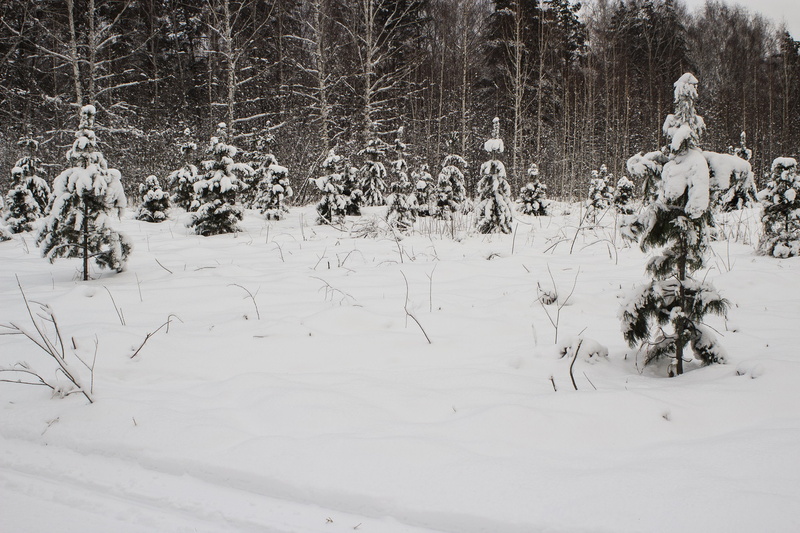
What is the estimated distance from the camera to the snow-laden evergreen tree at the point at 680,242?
2354mm

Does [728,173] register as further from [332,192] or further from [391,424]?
[332,192]

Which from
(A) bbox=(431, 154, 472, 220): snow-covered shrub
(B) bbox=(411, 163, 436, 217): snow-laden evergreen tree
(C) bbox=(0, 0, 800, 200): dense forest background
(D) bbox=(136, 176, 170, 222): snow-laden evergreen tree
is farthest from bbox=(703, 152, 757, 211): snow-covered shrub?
(C) bbox=(0, 0, 800, 200): dense forest background

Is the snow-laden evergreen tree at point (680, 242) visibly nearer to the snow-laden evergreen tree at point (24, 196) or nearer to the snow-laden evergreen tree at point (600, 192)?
the snow-laden evergreen tree at point (24, 196)

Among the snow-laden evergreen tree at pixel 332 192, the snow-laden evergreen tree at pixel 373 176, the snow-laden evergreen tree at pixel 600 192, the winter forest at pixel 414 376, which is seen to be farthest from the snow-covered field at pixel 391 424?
the snow-laden evergreen tree at pixel 600 192

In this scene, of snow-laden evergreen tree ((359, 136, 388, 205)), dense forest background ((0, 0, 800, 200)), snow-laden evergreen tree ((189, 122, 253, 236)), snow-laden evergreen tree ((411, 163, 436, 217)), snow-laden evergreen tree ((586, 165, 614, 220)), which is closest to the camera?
snow-laden evergreen tree ((189, 122, 253, 236))

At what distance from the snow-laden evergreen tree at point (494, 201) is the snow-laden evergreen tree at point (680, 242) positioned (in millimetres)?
6932

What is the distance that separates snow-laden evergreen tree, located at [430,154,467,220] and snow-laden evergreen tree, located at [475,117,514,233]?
2.04 m

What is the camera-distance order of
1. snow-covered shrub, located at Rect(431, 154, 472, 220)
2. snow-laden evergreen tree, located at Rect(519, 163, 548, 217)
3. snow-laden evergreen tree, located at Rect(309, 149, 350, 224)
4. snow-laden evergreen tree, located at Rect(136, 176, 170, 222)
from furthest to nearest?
snow-laden evergreen tree, located at Rect(519, 163, 548, 217)
snow-covered shrub, located at Rect(431, 154, 472, 220)
snow-laden evergreen tree, located at Rect(136, 176, 170, 222)
snow-laden evergreen tree, located at Rect(309, 149, 350, 224)

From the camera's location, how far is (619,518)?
141 centimetres

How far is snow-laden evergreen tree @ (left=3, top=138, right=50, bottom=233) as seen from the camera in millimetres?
9180

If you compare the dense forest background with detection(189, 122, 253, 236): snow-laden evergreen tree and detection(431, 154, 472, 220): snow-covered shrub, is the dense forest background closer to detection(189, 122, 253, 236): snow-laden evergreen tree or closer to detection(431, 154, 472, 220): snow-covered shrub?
detection(431, 154, 472, 220): snow-covered shrub

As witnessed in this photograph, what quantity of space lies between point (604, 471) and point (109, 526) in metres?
1.75

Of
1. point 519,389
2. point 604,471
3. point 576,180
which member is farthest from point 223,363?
point 576,180

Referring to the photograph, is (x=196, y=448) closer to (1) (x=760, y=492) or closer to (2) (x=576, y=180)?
(1) (x=760, y=492)
